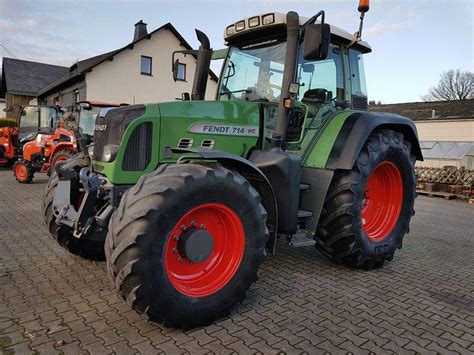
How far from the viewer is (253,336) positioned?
2.88 metres

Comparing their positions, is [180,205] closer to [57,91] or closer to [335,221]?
[335,221]

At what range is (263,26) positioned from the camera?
404 centimetres

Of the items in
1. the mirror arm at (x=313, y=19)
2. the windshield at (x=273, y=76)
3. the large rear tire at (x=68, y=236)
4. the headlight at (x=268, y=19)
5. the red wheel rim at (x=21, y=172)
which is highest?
the headlight at (x=268, y=19)

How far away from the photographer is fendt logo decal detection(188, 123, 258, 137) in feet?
11.8

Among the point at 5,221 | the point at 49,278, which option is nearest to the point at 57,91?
the point at 5,221

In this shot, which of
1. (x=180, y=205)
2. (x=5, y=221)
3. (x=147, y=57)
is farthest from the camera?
(x=147, y=57)

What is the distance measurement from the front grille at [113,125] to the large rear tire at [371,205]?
2.11 m

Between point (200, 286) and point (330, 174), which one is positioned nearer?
point (200, 286)

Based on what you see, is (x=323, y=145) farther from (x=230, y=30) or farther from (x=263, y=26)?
(x=230, y=30)

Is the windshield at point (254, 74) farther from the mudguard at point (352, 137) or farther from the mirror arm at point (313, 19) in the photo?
the mudguard at point (352, 137)

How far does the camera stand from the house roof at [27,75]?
29641mm

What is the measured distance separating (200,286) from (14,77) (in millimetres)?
33713

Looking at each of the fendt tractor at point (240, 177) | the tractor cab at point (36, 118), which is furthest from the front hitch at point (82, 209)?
the tractor cab at point (36, 118)

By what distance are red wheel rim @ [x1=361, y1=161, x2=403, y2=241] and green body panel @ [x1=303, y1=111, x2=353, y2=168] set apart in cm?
94
